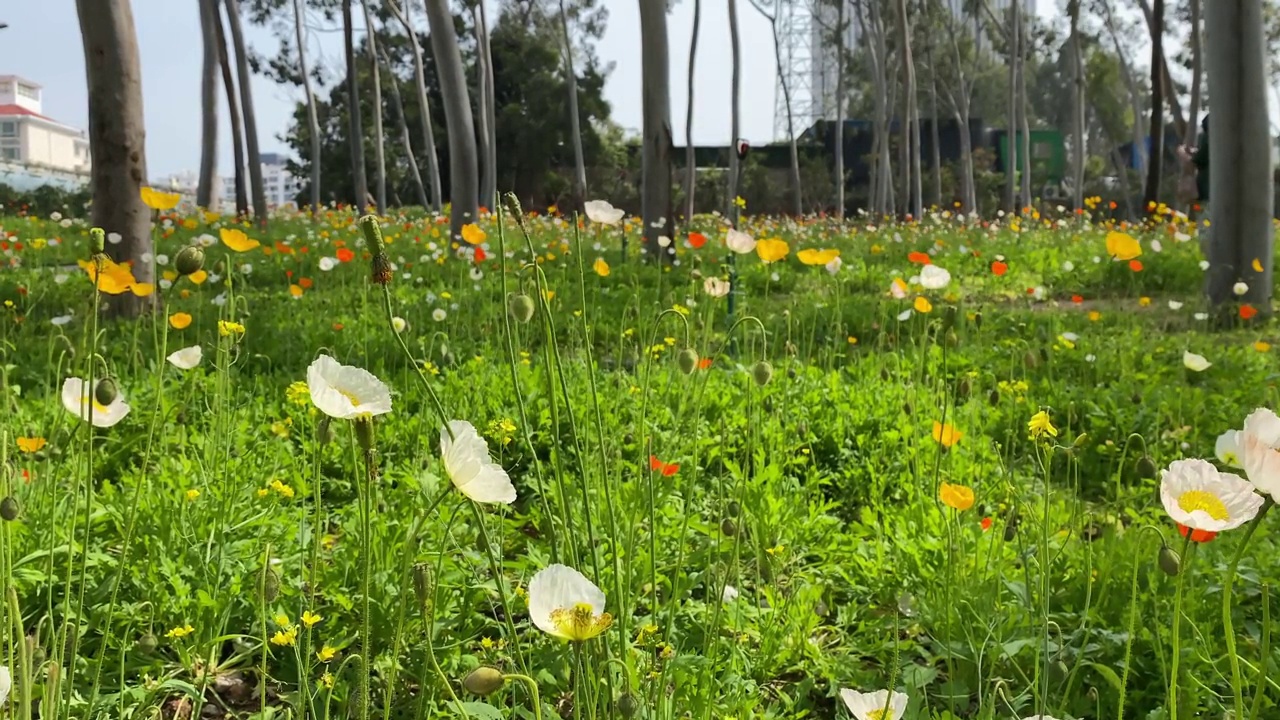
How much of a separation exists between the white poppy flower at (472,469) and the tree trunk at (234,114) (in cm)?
1164

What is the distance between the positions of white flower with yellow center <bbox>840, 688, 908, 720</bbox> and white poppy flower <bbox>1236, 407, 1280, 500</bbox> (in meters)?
0.36

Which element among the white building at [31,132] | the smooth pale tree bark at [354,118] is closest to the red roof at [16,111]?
the white building at [31,132]

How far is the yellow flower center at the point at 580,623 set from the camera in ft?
2.36

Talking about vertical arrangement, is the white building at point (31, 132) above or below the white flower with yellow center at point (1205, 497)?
above

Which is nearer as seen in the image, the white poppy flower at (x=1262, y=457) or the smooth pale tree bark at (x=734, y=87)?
the white poppy flower at (x=1262, y=457)

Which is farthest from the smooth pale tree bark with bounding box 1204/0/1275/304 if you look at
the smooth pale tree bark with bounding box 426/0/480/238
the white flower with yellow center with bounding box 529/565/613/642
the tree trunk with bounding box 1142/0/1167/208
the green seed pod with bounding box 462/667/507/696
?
the tree trunk with bounding box 1142/0/1167/208

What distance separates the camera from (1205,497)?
2.65 ft

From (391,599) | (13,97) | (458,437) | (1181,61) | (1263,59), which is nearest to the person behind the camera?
(458,437)

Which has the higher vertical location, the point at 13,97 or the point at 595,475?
the point at 13,97

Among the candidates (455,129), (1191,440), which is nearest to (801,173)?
(455,129)

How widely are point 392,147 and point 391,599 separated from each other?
89.4 feet

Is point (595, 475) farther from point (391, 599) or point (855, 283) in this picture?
point (855, 283)

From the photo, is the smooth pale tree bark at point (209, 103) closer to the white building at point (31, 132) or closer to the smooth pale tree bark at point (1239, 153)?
the smooth pale tree bark at point (1239, 153)

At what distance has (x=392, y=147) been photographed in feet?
88.7
